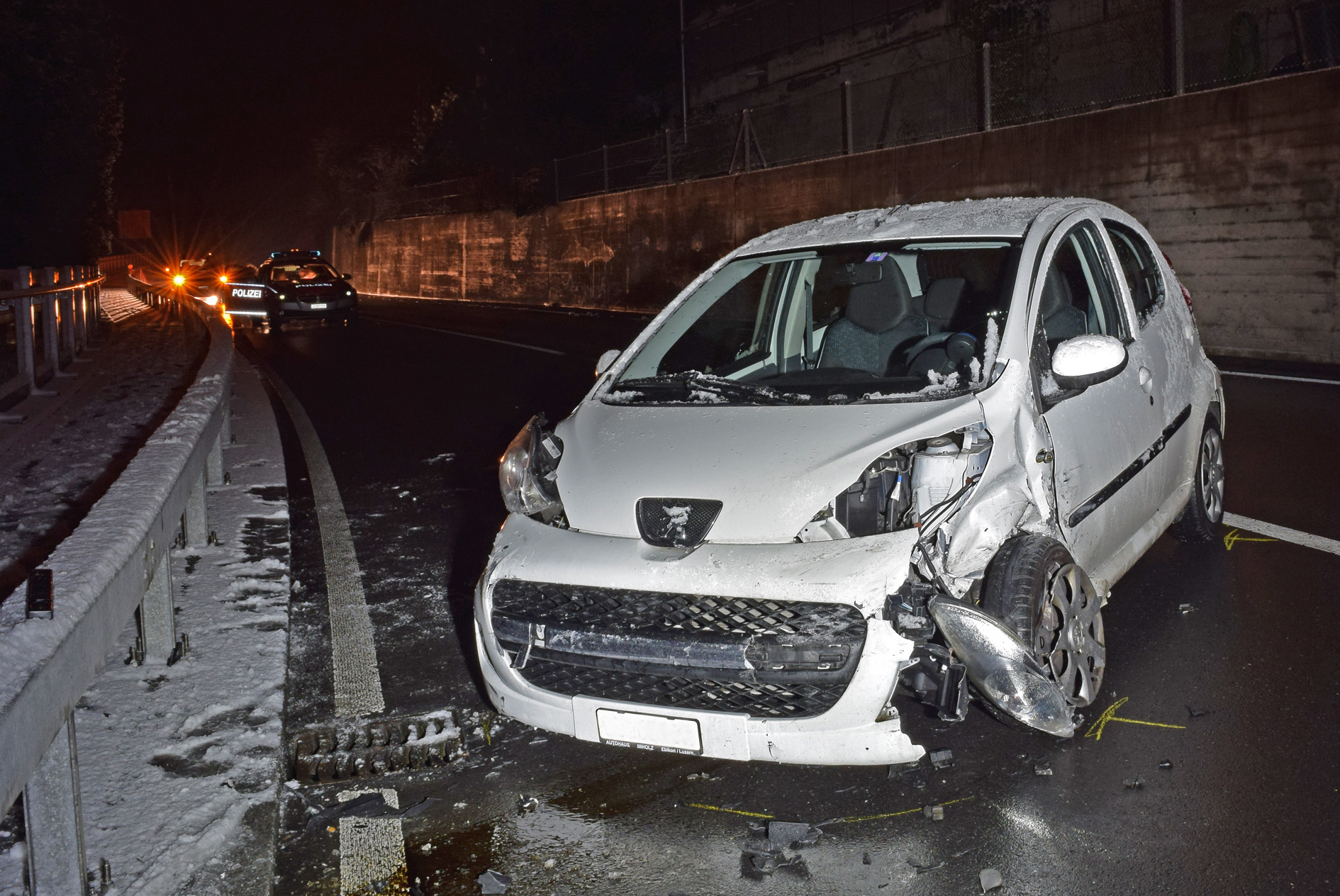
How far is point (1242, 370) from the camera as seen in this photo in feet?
39.2

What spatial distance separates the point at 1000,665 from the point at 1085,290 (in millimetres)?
2196

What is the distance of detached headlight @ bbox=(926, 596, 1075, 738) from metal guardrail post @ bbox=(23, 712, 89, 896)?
212 cm

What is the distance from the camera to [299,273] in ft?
78.9

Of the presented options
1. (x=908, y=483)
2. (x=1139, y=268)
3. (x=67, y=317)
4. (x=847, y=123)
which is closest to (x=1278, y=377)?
(x=1139, y=268)

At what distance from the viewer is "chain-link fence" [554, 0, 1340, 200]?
1426 centimetres

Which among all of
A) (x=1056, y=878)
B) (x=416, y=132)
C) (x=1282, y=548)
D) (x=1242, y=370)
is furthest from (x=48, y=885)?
(x=416, y=132)

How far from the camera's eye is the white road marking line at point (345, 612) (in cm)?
442

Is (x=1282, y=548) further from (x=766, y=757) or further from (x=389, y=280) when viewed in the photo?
(x=389, y=280)

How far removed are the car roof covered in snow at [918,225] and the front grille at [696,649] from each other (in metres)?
2.00

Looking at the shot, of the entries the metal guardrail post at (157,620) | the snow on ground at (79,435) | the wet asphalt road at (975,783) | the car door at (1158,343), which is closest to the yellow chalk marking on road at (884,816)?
the wet asphalt road at (975,783)

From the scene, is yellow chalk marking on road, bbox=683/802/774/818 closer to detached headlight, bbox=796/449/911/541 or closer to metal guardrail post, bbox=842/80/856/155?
detached headlight, bbox=796/449/911/541

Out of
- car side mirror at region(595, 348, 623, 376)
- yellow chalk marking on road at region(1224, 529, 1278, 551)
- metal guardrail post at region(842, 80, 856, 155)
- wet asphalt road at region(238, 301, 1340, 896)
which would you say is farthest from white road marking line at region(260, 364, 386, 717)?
metal guardrail post at region(842, 80, 856, 155)

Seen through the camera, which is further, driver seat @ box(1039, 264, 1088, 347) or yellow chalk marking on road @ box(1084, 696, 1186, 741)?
driver seat @ box(1039, 264, 1088, 347)

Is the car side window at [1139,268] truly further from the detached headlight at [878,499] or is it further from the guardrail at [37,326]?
the guardrail at [37,326]
